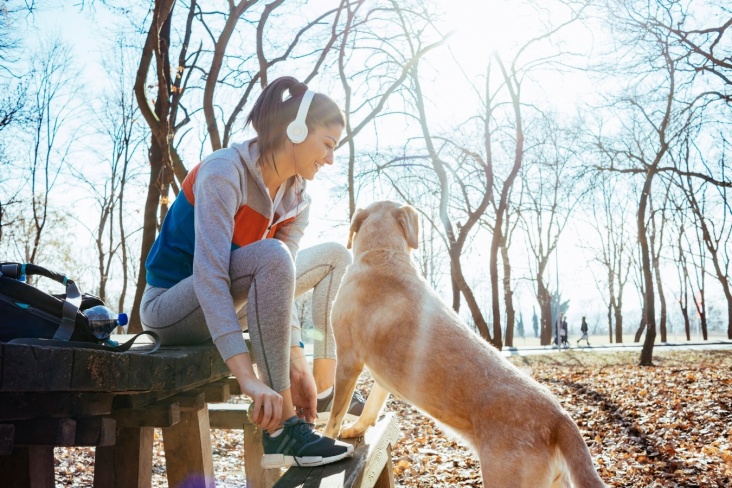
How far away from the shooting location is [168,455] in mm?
3371

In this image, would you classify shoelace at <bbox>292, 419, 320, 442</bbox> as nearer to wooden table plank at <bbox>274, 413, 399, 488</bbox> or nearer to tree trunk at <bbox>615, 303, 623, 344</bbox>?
wooden table plank at <bbox>274, 413, 399, 488</bbox>

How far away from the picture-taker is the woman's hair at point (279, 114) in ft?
9.43

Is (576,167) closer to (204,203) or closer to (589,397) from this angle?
(589,397)

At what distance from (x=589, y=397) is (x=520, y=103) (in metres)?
8.73

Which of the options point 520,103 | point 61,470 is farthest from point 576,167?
point 61,470

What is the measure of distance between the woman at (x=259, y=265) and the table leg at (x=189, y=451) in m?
0.74

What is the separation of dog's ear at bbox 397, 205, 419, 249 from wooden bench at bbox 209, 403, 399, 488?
1.21 metres

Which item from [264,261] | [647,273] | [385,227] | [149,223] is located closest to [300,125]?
[264,261]

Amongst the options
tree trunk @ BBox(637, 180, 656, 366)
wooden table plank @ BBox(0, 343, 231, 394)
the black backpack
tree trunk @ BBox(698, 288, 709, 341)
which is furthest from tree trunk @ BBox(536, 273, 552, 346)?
the black backpack

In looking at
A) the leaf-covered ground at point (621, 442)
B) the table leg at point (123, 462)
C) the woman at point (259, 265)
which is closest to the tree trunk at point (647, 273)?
the leaf-covered ground at point (621, 442)

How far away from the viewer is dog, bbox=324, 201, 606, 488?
2.52 metres

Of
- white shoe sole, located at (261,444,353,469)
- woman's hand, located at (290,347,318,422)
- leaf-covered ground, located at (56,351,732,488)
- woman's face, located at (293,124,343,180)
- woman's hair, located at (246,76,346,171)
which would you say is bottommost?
leaf-covered ground, located at (56,351,732,488)

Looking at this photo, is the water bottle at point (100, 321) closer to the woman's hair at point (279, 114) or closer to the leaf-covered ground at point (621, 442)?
the woman's hair at point (279, 114)

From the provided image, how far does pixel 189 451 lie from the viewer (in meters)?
3.34
